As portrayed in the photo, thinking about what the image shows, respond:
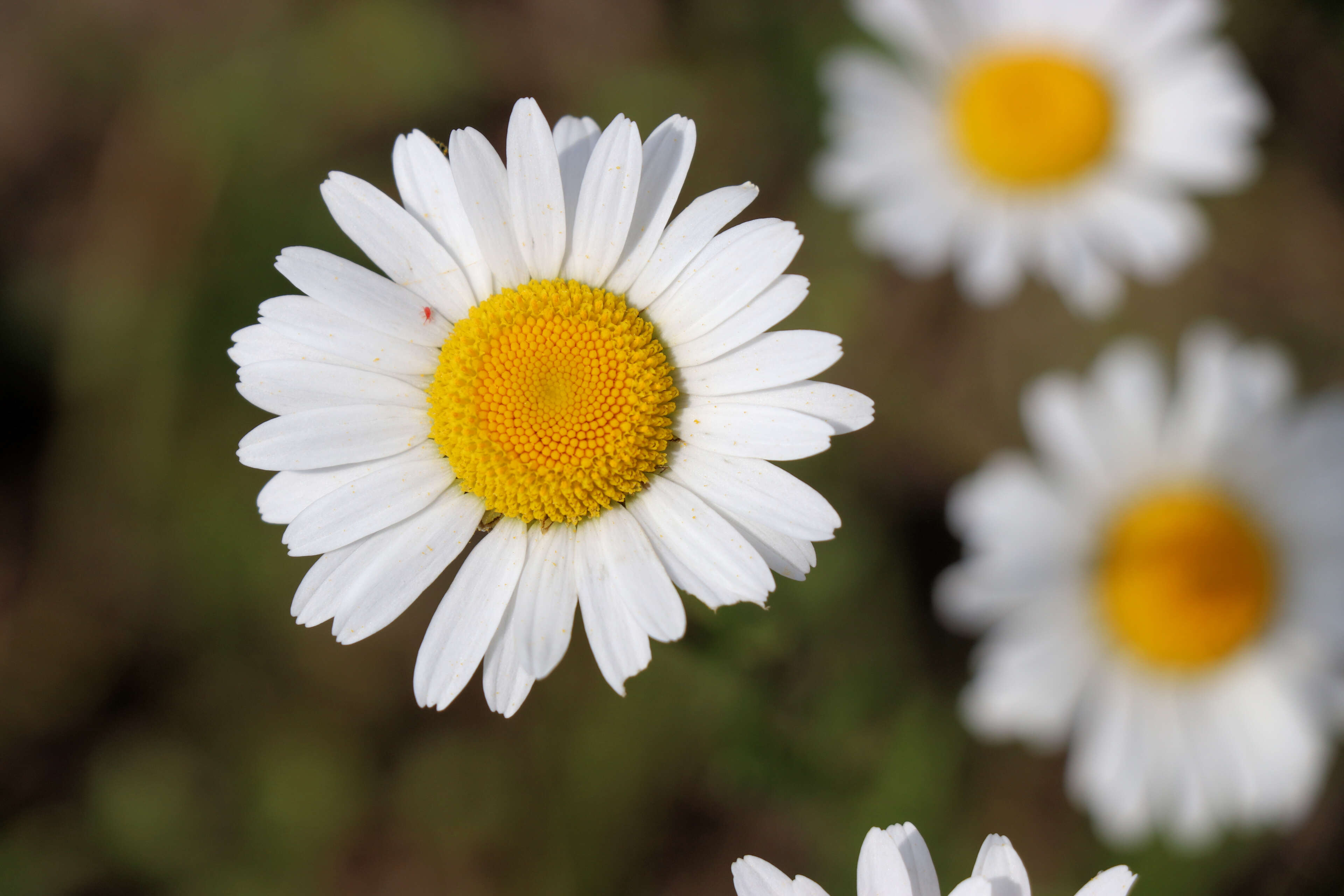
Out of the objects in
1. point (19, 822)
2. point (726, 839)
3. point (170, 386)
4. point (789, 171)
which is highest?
point (789, 171)

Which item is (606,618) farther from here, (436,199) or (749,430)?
(436,199)

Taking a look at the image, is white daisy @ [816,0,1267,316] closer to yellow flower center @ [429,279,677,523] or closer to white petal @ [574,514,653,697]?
yellow flower center @ [429,279,677,523]

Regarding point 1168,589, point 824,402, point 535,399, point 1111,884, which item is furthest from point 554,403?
point 1168,589

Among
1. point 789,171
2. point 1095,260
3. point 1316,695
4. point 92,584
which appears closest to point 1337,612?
point 1316,695

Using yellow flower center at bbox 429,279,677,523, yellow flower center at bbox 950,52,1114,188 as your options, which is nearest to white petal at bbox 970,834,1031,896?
yellow flower center at bbox 429,279,677,523

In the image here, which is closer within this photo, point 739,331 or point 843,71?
point 739,331

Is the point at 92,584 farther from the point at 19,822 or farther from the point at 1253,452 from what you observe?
the point at 1253,452
